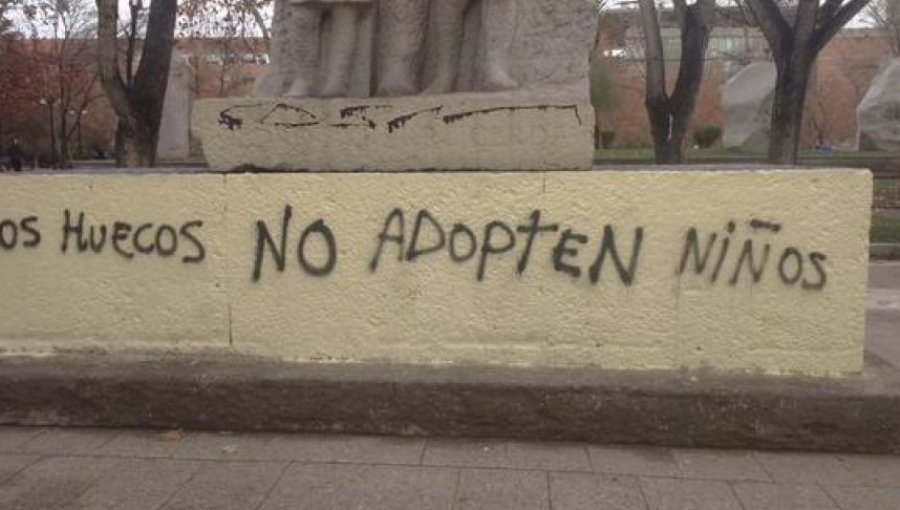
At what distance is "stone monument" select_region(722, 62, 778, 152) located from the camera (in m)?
34.2

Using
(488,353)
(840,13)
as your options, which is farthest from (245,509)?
(840,13)

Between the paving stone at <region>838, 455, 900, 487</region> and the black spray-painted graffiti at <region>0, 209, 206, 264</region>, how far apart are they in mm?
3368

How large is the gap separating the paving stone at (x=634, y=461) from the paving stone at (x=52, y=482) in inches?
90.7

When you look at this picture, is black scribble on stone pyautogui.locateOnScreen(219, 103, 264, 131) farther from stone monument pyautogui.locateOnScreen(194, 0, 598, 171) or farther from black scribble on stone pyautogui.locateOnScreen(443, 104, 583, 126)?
black scribble on stone pyautogui.locateOnScreen(443, 104, 583, 126)

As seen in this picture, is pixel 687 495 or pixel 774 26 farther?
pixel 774 26

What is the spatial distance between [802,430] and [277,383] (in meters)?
2.57

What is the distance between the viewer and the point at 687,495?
394cm

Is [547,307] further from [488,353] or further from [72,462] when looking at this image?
[72,462]

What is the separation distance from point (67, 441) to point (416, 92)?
2643mm

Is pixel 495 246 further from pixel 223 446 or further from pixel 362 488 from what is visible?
pixel 223 446

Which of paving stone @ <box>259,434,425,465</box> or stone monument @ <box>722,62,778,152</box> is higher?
stone monument @ <box>722,62,778,152</box>

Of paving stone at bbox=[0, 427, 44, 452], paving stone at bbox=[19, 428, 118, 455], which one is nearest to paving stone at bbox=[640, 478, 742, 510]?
paving stone at bbox=[19, 428, 118, 455]

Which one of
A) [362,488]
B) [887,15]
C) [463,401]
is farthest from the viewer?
[887,15]

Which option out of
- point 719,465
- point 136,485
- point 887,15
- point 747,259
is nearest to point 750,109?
point 887,15
